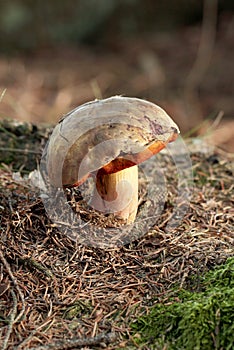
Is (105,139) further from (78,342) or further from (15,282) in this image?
(78,342)

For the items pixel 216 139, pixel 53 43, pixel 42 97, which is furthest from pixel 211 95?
pixel 53 43

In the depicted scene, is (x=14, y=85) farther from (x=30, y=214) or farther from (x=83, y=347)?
(x=83, y=347)

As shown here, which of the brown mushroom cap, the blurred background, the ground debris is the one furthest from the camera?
the blurred background

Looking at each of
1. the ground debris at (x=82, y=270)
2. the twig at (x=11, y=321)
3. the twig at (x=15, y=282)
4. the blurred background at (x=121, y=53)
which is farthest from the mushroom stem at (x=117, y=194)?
the blurred background at (x=121, y=53)

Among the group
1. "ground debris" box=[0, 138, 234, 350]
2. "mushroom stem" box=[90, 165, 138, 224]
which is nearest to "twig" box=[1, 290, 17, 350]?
"ground debris" box=[0, 138, 234, 350]

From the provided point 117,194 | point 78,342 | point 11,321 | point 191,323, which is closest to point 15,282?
point 11,321

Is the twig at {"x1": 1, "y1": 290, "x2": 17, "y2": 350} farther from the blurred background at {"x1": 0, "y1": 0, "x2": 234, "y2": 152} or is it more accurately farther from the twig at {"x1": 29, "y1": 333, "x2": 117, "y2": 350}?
the blurred background at {"x1": 0, "y1": 0, "x2": 234, "y2": 152}

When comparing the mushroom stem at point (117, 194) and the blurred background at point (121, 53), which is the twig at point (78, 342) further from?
the blurred background at point (121, 53)
